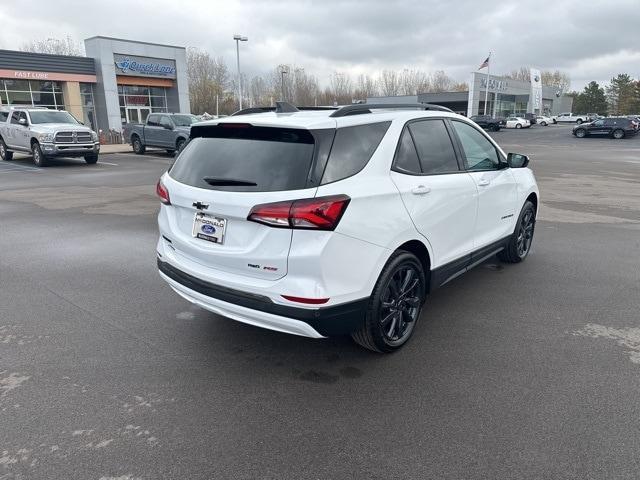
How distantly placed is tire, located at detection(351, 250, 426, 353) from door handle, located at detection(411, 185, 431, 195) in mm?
465

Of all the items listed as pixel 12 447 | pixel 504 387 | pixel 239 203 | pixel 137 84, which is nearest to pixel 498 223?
pixel 504 387

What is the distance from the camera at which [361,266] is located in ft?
10.4

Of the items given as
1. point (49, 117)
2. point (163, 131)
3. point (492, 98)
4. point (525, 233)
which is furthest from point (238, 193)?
point (492, 98)

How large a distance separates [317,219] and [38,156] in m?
17.9

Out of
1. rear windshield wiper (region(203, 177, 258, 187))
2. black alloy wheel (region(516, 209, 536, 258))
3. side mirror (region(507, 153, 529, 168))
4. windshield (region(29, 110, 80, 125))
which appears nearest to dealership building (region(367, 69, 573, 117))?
windshield (region(29, 110, 80, 125))

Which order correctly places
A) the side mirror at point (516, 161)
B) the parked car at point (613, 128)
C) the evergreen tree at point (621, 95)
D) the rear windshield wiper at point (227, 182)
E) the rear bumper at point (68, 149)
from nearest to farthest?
the rear windshield wiper at point (227, 182) < the side mirror at point (516, 161) < the rear bumper at point (68, 149) < the parked car at point (613, 128) < the evergreen tree at point (621, 95)

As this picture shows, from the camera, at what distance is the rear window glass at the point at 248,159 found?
121 inches

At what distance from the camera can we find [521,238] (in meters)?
5.92

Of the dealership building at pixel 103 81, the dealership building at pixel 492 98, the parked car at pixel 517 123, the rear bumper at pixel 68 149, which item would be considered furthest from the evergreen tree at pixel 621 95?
the rear bumper at pixel 68 149

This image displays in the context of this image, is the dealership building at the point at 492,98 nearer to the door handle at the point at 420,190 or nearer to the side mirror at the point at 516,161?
the side mirror at the point at 516,161

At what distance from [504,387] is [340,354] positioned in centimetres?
120

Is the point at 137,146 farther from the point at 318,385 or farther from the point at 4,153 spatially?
the point at 318,385

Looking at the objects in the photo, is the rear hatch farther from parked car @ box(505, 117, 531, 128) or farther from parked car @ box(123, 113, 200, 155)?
parked car @ box(505, 117, 531, 128)

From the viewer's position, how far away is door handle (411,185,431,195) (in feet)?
11.9
